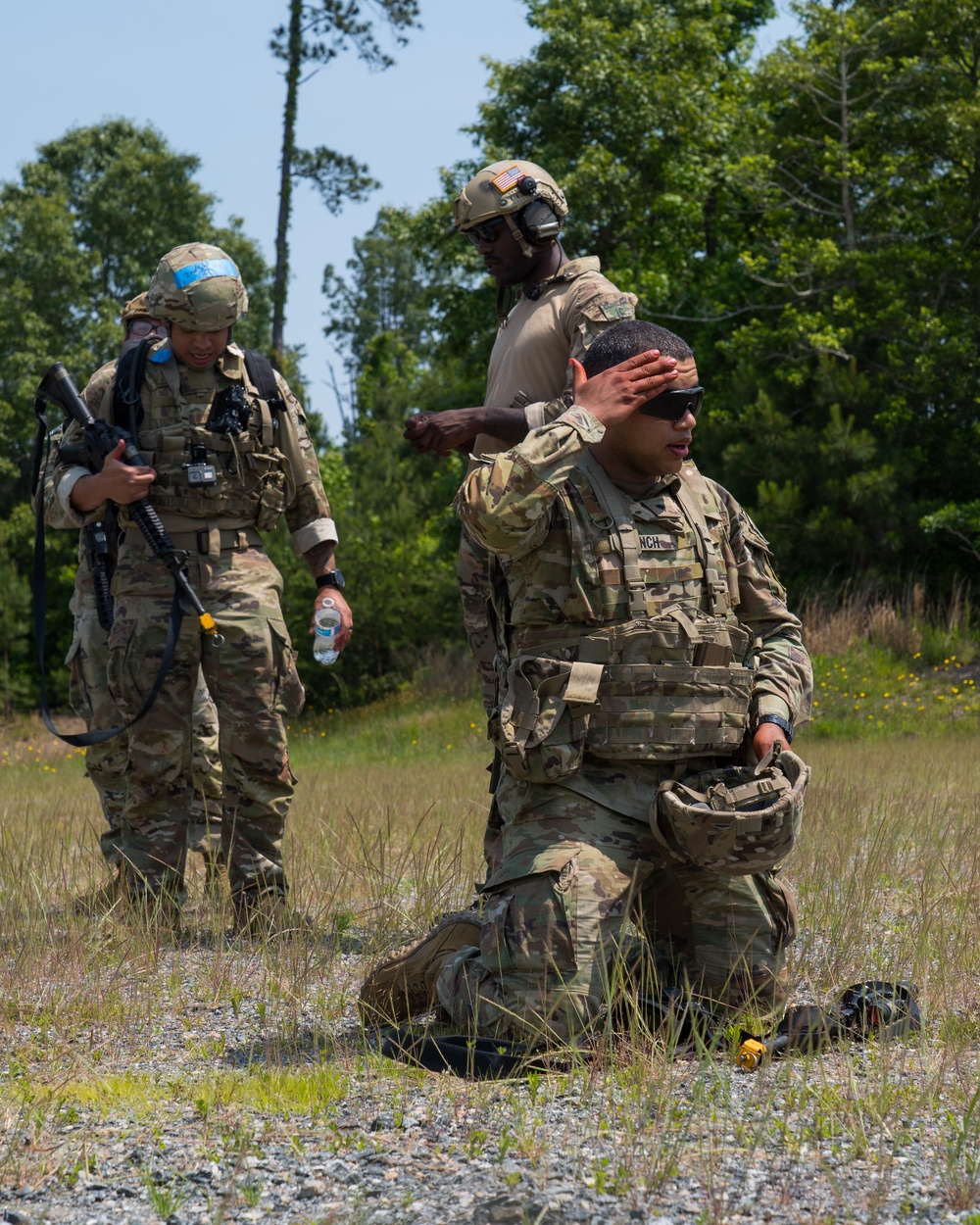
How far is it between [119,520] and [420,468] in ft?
82.6

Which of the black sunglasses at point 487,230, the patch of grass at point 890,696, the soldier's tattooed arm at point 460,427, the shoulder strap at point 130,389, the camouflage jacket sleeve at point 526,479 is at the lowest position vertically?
the patch of grass at point 890,696

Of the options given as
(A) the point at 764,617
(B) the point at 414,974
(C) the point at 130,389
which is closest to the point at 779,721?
(A) the point at 764,617

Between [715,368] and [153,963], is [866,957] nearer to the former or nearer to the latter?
[153,963]

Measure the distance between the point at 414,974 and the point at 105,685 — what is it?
275 cm

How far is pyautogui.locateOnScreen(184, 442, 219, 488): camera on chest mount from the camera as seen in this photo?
195 inches

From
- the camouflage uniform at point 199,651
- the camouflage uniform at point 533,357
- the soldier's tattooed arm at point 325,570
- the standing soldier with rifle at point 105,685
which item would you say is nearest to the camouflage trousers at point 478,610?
the camouflage uniform at point 533,357

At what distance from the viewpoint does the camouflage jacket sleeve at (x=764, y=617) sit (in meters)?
3.84

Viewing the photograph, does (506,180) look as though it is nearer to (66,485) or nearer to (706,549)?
(706,549)

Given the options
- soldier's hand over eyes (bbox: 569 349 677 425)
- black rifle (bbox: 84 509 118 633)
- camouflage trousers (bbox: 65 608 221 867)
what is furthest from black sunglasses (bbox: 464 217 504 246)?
camouflage trousers (bbox: 65 608 221 867)

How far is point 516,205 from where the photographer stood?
4.63 meters

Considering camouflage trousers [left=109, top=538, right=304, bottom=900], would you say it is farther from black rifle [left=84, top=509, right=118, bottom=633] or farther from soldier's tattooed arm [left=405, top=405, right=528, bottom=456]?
soldier's tattooed arm [left=405, top=405, right=528, bottom=456]

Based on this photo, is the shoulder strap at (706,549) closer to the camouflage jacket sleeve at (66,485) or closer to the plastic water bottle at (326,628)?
the plastic water bottle at (326,628)

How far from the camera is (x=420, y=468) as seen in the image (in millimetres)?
30141

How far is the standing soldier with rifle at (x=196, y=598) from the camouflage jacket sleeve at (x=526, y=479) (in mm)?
1593
